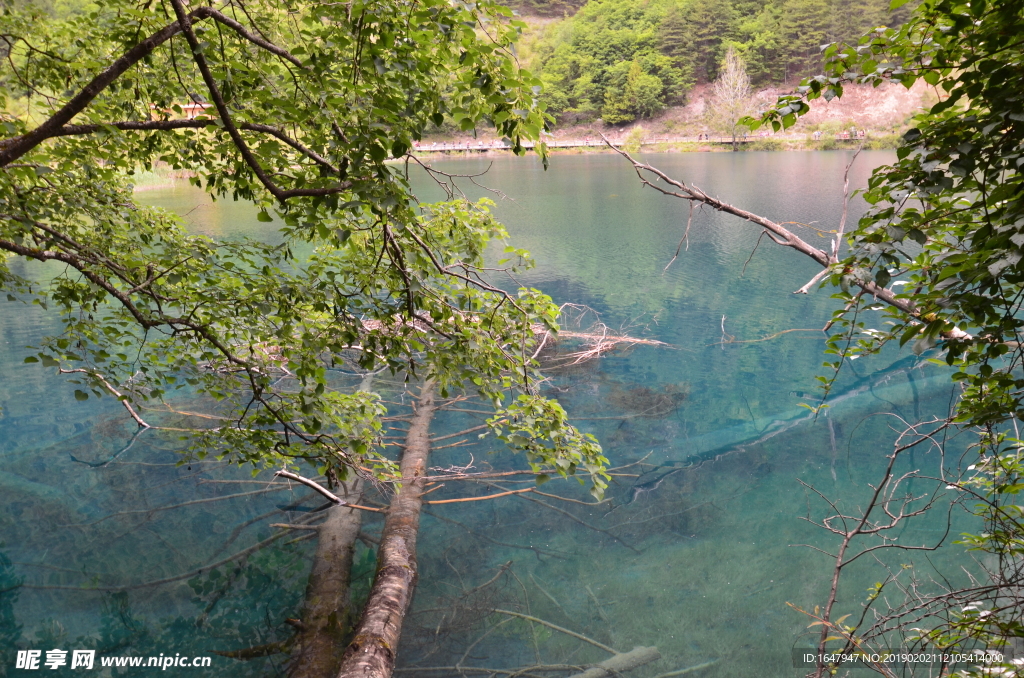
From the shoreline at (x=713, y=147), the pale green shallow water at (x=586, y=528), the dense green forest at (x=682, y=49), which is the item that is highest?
the dense green forest at (x=682, y=49)

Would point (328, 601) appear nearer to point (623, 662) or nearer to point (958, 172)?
point (623, 662)

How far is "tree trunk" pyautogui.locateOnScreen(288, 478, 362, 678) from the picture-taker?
→ 13.6ft

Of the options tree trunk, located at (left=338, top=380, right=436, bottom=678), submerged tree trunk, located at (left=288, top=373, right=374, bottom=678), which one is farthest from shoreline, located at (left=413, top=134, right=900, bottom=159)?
submerged tree trunk, located at (left=288, top=373, right=374, bottom=678)

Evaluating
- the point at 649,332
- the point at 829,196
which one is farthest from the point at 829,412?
the point at 829,196

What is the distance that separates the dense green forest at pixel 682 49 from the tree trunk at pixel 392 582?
4868 cm

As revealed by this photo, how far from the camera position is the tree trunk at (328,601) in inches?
164

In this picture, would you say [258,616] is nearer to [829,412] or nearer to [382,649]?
[382,649]

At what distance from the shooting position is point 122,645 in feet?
14.9

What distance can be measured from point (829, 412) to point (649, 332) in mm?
3472

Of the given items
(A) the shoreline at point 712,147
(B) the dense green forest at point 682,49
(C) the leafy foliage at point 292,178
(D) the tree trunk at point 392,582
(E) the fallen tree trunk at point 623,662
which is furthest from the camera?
(B) the dense green forest at point 682,49

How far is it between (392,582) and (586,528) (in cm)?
189

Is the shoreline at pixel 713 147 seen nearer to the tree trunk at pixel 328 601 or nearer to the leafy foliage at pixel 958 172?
the tree trunk at pixel 328 601

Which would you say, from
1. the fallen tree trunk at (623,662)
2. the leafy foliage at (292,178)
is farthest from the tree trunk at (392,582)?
the fallen tree trunk at (623,662)

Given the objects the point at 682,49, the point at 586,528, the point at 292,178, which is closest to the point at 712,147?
the point at 682,49
